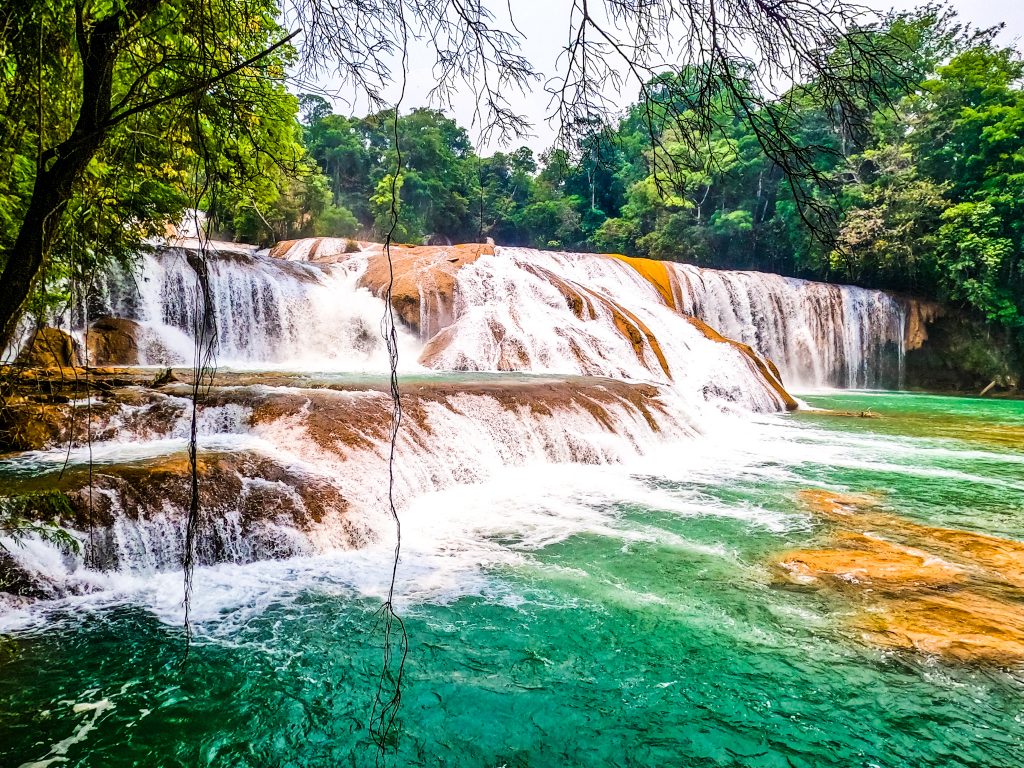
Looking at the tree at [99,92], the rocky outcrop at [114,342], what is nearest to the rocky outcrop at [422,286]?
the rocky outcrop at [114,342]

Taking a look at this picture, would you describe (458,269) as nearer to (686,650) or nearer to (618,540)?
(618,540)

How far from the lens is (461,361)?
13.4m

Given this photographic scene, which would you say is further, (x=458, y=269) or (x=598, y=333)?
(x=458, y=269)

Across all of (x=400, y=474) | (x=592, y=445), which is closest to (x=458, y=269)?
(x=592, y=445)

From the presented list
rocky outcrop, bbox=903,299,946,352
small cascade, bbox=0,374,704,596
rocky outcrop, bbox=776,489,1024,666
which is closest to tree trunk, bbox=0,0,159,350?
small cascade, bbox=0,374,704,596

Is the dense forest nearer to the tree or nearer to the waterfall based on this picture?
the tree

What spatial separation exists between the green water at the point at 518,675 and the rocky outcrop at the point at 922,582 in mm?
182

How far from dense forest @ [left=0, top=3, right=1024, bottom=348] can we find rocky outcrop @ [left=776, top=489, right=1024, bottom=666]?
8.61ft

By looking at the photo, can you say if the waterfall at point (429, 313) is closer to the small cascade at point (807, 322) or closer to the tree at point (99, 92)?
the small cascade at point (807, 322)

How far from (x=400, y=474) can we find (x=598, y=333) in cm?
911

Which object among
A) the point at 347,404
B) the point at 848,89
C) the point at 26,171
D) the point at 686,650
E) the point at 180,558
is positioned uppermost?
the point at 26,171

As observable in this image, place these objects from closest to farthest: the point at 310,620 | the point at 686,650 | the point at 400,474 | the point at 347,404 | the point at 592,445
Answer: the point at 686,650, the point at 310,620, the point at 400,474, the point at 347,404, the point at 592,445

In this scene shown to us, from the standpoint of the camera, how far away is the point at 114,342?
35.4 feet

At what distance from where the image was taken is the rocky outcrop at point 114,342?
34.5 feet
